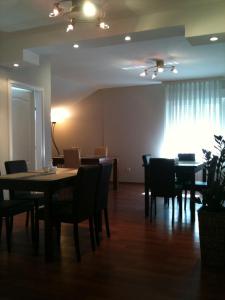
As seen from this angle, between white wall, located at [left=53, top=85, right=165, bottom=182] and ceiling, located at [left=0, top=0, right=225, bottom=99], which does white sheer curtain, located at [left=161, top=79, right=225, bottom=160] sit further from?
ceiling, located at [left=0, top=0, right=225, bottom=99]

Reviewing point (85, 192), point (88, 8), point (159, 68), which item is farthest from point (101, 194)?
point (159, 68)

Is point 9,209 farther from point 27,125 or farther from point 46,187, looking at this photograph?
point 27,125

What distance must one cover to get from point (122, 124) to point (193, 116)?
1.93 meters

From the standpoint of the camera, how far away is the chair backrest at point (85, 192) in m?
3.14

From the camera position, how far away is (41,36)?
172 inches

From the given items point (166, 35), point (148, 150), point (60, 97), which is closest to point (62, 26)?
point (166, 35)

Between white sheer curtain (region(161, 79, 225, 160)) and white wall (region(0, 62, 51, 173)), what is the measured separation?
131 inches

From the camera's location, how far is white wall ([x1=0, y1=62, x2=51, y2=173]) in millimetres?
4973

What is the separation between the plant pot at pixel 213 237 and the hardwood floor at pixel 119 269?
0.11 metres

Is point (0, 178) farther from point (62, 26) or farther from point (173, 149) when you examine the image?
point (173, 149)

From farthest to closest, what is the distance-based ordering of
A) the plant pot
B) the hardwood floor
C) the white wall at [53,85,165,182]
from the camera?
1. the white wall at [53,85,165,182]
2. the plant pot
3. the hardwood floor

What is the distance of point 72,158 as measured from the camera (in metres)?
7.09

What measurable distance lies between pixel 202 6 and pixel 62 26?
1737 millimetres

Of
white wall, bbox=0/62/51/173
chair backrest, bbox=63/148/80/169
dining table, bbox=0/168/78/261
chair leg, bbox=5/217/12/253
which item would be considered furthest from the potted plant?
chair backrest, bbox=63/148/80/169
